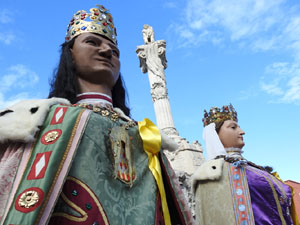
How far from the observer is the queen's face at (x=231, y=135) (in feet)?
12.8

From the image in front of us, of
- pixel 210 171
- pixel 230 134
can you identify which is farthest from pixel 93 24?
pixel 230 134

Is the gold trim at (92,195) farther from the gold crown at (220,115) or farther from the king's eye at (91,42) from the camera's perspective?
the gold crown at (220,115)

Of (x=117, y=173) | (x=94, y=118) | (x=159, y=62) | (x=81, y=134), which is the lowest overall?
(x=117, y=173)

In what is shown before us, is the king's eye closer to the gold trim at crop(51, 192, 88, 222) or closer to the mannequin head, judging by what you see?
the gold trim at crop(51, 192, 88, 222)

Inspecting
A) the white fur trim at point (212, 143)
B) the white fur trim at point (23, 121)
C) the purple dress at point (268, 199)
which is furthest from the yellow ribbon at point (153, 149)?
the white fur trim at point (212, 143)

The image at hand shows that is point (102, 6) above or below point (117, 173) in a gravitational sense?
above

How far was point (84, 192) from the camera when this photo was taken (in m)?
1.61

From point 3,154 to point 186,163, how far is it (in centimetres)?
832

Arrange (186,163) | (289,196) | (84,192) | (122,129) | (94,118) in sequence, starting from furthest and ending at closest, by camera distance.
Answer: (186,163) → (289,196) → (122,129) → (94,118) → (84,192)

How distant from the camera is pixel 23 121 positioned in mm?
1702

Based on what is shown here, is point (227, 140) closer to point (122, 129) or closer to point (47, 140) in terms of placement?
point (122, 129)

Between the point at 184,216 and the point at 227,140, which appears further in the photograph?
the point at 227,140

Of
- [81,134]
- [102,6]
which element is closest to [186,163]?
[102,6]

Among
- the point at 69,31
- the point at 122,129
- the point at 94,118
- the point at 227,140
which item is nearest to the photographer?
the point at 94,118
